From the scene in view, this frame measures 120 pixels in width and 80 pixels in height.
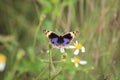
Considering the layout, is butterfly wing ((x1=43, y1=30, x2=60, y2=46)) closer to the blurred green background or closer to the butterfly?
the butterfly

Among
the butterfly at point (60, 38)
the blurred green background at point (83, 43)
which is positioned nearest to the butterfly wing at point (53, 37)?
the butterfly at point (60, 38)

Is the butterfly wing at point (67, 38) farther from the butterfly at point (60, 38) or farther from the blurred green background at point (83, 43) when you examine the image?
the blurred green background at point (83, 43)

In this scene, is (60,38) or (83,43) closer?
(60,38)

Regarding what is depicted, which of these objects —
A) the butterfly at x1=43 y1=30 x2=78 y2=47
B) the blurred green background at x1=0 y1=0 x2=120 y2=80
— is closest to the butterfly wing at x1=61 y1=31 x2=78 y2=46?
the butterfly at x1=43 y1=30 x2=78 y2=47

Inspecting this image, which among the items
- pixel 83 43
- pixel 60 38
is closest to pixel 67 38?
pixel 60 38

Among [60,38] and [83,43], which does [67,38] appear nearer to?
[60,38]

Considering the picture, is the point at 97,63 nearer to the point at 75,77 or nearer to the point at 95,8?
the point at 75,77

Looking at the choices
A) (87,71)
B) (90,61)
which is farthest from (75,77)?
(87,71)

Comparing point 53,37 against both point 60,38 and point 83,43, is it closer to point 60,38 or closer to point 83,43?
point 60,38
